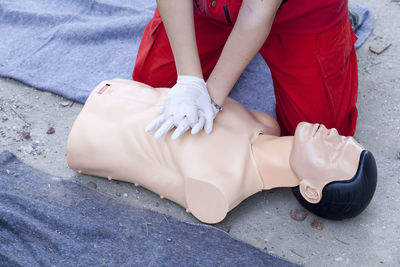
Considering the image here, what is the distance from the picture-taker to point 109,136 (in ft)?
4.64

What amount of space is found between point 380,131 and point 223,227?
768mm

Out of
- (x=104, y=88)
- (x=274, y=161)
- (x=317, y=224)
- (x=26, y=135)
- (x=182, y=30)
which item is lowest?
(x=317, y=224)

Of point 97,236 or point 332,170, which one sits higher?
point 332,170

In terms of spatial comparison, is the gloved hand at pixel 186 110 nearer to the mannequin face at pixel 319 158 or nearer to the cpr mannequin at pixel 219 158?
the cpr mannequin at pixel 219 158

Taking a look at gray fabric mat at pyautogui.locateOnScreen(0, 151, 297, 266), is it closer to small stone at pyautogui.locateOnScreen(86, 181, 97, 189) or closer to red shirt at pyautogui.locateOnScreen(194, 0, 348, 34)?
small stone at pyautogui.locateOnScreen(86, 181, 97, 189)

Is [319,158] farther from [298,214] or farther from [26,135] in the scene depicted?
[26,135]

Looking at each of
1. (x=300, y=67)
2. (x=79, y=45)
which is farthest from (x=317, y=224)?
(x=79, y=45)

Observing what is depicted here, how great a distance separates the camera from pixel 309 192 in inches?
51.1

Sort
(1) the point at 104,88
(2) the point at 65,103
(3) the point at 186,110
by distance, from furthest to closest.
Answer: (2) the point at 65,103
(1) the point at 104,88
(3) the point at 186,110

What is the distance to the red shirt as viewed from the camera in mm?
1414

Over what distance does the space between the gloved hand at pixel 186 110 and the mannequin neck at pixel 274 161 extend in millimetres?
169

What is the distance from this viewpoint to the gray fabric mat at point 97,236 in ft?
4.06

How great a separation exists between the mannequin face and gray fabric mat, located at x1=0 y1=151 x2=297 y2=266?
0.24 meters

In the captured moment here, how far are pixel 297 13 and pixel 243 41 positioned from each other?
25cm
